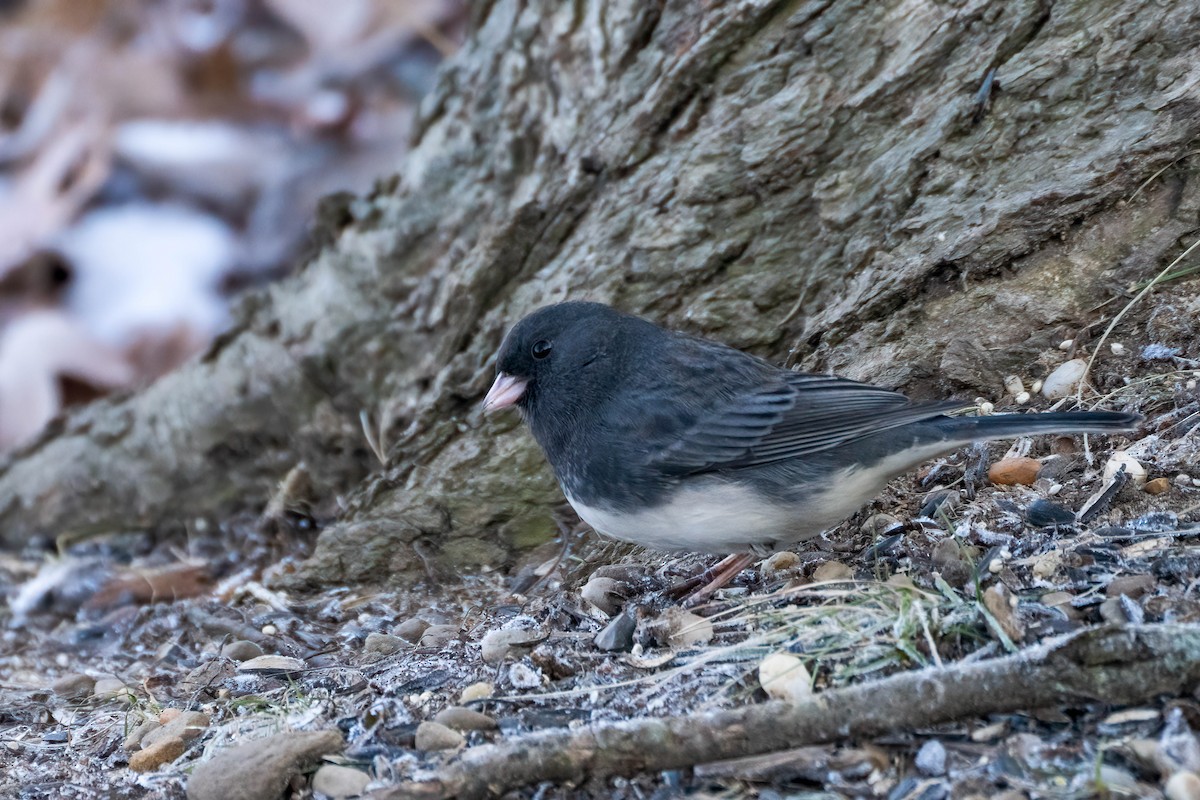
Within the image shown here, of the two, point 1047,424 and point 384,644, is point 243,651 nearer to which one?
point 384,644

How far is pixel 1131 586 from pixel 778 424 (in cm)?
86

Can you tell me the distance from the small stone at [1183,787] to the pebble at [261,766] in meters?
1.34

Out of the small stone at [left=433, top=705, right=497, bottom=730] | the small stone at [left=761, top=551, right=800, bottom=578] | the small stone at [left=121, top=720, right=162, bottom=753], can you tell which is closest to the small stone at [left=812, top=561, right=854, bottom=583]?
the small stone at [left=761, top=551, right=800, bottom=578]

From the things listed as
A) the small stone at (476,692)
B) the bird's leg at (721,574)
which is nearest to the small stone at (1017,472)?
the bird's leg at (721,574)

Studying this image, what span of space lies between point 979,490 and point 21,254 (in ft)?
15.7

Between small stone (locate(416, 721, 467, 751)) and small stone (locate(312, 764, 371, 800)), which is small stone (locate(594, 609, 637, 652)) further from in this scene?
small stone (locate(312, 764, 371, 800))

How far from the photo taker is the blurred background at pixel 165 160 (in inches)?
209

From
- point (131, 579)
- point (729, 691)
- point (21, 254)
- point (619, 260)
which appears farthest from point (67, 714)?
point (21, 254)

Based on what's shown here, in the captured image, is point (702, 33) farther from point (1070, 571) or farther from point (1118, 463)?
point (1070, 571)

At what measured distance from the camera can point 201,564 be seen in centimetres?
376

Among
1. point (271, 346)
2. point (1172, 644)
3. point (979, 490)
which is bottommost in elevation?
point (979, 490)

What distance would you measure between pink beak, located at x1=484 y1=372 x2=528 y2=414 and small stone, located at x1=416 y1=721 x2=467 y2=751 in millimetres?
1053

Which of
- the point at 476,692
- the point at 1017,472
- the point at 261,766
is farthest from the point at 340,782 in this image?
the point at 1017,472

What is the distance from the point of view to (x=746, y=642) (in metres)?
2.12
